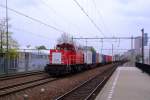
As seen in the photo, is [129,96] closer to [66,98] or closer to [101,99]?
[101,99]

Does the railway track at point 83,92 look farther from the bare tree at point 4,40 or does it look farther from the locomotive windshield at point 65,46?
the bare tree at point 4,40

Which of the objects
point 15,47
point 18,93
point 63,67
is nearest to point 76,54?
point 63,67

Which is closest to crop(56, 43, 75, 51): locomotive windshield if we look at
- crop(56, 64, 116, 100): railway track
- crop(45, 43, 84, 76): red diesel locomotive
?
crop(45, 43, 84, 76): red diesel locomotive

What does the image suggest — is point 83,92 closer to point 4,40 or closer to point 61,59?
point 61,59

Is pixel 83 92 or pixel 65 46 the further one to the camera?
pixel 65 46

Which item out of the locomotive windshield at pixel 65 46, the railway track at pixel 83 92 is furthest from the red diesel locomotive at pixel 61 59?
the railway track at pixel 83 92

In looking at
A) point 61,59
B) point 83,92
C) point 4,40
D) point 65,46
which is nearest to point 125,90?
point 83,92

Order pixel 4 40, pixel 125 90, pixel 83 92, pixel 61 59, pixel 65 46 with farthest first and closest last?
pixel 4 40
pixel 65 46
pixel 61 59
pixel 125 90
pixel 83 92

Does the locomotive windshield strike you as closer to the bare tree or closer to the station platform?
the station platform

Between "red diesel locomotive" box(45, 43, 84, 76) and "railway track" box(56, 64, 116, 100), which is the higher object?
"red diesel locomotive" box(45, 43, 84, 76)

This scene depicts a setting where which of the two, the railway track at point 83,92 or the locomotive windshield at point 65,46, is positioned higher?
the locomotive windshield at point 65,46

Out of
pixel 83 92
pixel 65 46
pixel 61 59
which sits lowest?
pixel 83 92

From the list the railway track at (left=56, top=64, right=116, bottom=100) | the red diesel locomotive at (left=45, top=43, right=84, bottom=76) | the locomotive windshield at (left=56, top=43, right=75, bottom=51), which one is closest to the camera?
the railway track at (left=56, top=64, right=116, bottom=100)

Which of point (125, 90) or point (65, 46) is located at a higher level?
point (65, 46)
